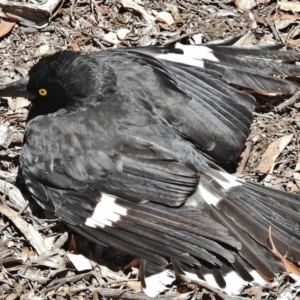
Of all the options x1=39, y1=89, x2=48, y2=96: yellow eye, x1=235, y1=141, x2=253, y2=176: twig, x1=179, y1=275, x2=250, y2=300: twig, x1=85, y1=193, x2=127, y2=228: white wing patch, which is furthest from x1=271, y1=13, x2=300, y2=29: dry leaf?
x1=179, y1=275, x2=250, y2=300: twig

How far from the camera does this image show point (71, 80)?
5301 mm

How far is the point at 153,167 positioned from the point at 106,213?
382mm

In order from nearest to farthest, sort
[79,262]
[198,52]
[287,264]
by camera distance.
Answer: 1. [287,264]
2. [79,262]
3. [198,52]

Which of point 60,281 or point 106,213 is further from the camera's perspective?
point 60,281

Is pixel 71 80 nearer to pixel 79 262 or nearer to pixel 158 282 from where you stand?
pixel 79 262

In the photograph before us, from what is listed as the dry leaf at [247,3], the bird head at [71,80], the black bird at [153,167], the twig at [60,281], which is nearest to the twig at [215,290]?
the black bird at [153,167]

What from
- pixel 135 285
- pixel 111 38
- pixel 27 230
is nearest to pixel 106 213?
pixel 135 285

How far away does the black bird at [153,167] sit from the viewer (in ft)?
16.1

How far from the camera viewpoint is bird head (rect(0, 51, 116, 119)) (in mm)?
5281

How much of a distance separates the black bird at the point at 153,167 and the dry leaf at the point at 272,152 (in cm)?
35

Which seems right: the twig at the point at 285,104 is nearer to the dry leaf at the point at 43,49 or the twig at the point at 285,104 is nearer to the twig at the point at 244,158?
the twig at the point at 244,158

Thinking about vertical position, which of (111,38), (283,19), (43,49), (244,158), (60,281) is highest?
(283,19)

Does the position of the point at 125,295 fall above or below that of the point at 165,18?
below

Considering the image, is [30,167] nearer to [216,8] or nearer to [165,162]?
[165,162]
